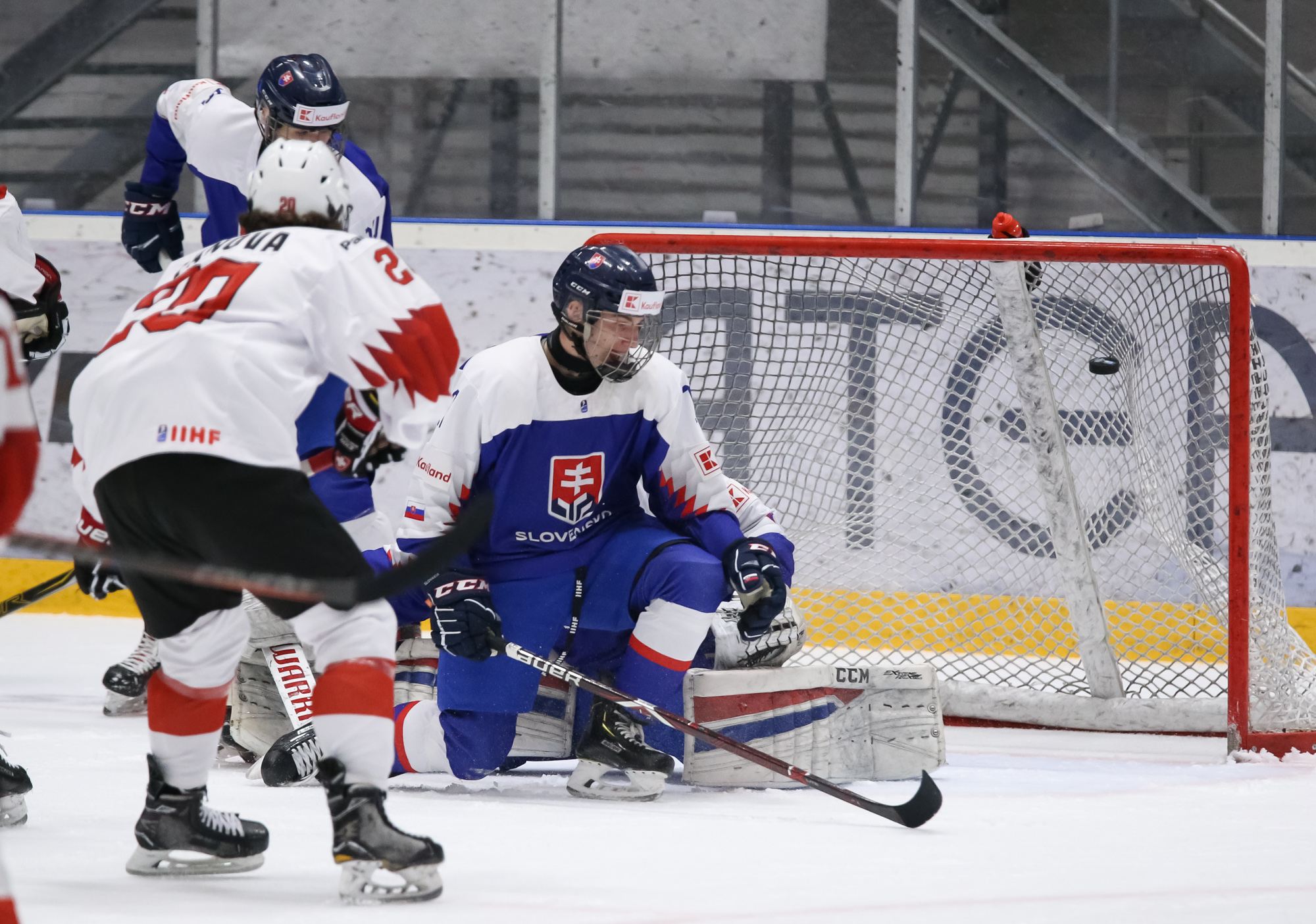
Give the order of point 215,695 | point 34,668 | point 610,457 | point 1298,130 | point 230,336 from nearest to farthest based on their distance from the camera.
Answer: point 230,336
point 215,695
point 610,457
point 34,668
point 1298,130

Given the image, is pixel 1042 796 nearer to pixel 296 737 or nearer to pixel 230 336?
pixel 296 737

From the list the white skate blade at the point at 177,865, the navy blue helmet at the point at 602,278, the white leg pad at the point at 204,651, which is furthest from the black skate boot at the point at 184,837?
the navy blue helmet at the point at 602,278

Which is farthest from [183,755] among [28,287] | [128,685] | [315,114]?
[128,685]

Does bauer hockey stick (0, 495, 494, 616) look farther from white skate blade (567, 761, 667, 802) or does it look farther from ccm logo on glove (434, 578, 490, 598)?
white skate blade (567, 761, 667, 802)

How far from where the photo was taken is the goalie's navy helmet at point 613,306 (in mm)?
2598

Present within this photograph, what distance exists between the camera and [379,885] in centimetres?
182

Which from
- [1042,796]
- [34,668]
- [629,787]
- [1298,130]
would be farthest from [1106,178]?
[34,668]

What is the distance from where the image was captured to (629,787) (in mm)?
2641

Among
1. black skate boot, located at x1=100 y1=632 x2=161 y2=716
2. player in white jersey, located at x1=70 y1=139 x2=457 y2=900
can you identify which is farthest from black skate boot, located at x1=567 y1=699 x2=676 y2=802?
black skate boot, located at x1=100 y1=632 x2=161 y2=716

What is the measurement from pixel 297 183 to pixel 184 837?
2.74 ft

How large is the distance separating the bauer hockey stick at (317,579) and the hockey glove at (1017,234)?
193 cm

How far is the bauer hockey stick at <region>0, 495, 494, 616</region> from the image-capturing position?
5.06 ft

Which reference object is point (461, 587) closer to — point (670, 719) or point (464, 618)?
point (464, 618)

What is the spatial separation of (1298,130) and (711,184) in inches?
69.4
